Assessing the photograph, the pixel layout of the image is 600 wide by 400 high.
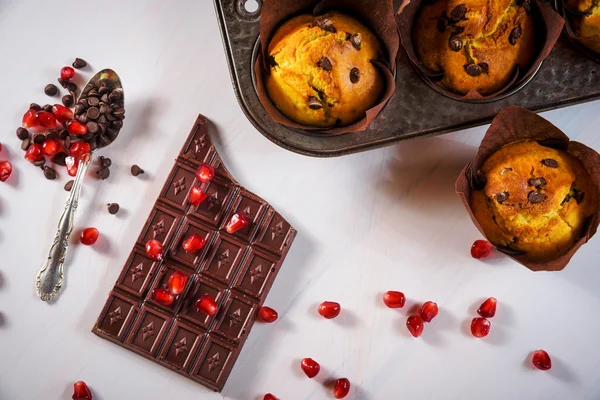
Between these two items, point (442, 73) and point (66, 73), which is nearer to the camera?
point (442, 73)

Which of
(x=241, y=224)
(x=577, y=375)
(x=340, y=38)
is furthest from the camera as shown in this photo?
(x=577, y=375)

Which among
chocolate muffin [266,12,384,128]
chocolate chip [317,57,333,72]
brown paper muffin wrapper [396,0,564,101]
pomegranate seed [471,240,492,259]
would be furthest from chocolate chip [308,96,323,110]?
pomegranate seed [471,240,492,259]

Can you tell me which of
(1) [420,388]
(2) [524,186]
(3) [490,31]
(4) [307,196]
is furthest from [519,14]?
(1) [420,388]

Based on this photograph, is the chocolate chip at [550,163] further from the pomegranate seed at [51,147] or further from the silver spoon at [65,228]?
the pomegranate seed at [51,147]

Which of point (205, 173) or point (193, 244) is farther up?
point (205, 173)

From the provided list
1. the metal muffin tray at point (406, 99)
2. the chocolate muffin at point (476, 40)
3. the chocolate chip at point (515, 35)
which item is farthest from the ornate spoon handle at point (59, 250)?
the chocolate chip at point (515, 35)

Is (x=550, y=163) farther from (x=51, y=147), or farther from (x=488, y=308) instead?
(x=51, y=147)

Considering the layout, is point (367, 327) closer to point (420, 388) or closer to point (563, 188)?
point (420, 388)

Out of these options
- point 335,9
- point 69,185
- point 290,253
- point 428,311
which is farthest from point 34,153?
point 428,311
